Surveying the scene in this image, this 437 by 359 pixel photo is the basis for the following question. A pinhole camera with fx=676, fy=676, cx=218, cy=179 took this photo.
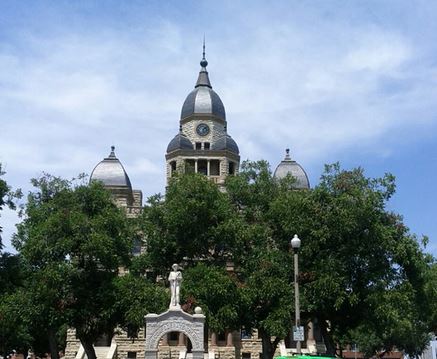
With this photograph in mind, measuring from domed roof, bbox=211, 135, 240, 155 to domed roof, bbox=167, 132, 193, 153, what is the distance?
8.29 feet

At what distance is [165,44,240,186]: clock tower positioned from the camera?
222ft

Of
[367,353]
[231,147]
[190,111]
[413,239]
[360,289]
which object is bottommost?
[367,353]

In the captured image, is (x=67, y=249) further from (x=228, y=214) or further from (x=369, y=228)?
(x=369, y=228)

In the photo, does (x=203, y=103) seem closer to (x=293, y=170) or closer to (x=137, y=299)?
(x=293, y=170)

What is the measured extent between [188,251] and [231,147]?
105 feet

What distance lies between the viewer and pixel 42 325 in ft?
118

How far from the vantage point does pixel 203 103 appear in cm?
7188

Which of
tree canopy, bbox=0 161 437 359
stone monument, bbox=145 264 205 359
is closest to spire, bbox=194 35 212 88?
tree canopy, bbox=0 161 437 359

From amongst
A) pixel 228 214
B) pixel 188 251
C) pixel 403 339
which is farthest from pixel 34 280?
pixel 403 339

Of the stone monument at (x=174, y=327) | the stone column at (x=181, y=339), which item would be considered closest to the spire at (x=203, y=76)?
the stone column at (x=181, y=339)

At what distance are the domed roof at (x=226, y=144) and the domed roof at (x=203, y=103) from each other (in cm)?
359

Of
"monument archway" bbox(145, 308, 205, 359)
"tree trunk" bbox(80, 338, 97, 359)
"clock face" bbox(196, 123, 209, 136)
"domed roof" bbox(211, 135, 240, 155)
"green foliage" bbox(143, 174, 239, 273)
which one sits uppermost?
"clock face" bbox(196, 123, 209, 136)

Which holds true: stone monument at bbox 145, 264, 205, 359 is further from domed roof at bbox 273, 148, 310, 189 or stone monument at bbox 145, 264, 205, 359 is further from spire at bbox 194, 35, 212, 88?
spire at bbox 194, 35, 212, 88

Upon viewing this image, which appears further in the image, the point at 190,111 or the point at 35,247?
the point at 190,111
